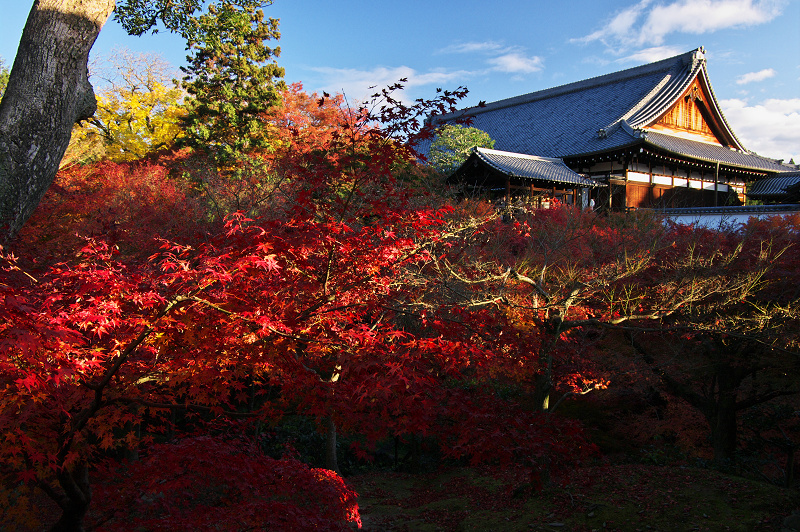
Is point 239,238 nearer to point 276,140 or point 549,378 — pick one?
point 549,378

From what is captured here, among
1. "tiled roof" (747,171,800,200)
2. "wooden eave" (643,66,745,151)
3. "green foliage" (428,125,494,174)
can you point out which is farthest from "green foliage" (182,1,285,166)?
"tiled roof" (747,171,800,200)

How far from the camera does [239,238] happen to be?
Answer: 183 inches

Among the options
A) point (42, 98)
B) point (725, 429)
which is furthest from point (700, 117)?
point (42, 98)

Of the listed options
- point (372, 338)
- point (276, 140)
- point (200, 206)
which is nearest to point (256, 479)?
point (372, 338)

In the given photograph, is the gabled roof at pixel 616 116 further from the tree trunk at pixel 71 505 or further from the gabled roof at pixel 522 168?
the tree trunk at pixel 71 505

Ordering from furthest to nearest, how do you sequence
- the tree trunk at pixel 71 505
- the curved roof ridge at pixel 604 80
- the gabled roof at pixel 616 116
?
the curved roof ridge at pixel 604 80 < the gabled roof at pixel 616 116 < the tree trunk at pixel 71 505

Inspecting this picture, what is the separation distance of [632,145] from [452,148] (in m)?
6.85

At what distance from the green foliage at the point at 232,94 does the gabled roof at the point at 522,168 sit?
7.70 metres

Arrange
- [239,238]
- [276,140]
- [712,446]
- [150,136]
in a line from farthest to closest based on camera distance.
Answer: [150,136] → [276,140] → [712,446] → [239,238]

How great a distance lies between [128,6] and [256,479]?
21.2ft

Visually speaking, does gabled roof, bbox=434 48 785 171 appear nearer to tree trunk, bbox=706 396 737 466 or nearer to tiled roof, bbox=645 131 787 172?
tiled roof, bbox=645 131 787 172

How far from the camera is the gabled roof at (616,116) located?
21.9m

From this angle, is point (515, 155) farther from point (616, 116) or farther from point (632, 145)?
point (616, 116)

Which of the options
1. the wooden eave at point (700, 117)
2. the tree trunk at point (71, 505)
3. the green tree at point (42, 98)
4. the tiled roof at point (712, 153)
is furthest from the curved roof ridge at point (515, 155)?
the tree trunk at point (71, 505)
